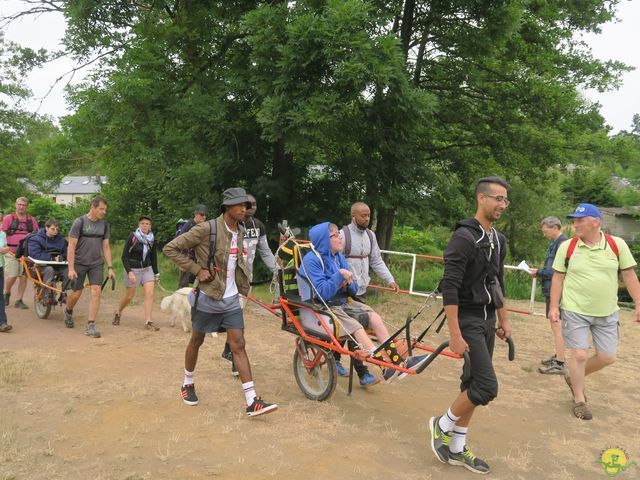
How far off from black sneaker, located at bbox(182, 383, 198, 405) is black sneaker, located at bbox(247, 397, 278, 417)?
2.12ft

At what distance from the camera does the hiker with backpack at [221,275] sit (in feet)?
15.1

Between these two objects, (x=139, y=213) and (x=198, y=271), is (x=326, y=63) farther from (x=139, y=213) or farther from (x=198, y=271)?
(x=139, y=213)

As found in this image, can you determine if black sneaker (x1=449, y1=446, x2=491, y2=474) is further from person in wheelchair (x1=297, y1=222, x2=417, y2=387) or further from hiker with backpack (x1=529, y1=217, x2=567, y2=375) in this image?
hiker with backpack (x1=529, y1=217, x2=567, y2=375)

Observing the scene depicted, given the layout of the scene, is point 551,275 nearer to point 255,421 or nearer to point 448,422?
point 448,422

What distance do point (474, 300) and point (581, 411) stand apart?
2398 millimetres

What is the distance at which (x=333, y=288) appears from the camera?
16.1 ft

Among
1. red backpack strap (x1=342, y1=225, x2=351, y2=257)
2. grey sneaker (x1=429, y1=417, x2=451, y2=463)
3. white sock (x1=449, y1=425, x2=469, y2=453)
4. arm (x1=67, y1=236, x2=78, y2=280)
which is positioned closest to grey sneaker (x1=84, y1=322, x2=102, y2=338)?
arm (x1=67, y1=236, x2=78, y2=280)

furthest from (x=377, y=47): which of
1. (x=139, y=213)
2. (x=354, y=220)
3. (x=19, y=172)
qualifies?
(x=19, y=172)

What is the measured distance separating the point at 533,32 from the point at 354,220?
908 centimetres

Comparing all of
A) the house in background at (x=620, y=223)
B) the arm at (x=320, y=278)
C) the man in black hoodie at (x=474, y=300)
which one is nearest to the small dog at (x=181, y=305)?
the arm at (x=320, y=278)

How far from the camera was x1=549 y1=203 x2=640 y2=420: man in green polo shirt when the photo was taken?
4.95 meters

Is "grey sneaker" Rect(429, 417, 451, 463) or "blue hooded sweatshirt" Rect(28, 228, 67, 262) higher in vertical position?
"blue hooded sweatshirt" Rect(28, 228, 67, 262)

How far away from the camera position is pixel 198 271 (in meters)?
4.54

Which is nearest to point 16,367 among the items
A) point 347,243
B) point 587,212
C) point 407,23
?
point 347,243
